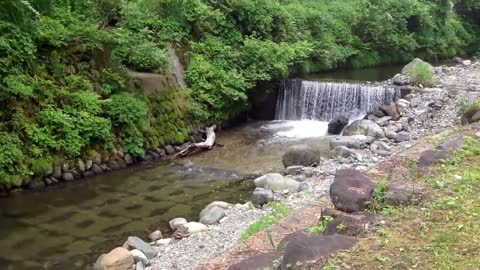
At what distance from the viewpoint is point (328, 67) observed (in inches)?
936

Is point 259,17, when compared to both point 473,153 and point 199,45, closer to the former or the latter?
point 199,45

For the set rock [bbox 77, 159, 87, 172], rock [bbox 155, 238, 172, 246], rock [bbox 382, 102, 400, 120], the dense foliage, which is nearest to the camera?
rock [bbox 155, 238, 172, 246]

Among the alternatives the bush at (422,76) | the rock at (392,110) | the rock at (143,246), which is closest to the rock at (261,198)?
the rock at (143,246)

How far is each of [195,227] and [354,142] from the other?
6009 mm

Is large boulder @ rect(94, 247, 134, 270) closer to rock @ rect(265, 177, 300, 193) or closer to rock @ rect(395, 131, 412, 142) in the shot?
rock @ rect(265, 177, 300, 193)

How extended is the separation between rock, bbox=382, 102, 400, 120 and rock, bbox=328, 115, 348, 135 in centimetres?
124

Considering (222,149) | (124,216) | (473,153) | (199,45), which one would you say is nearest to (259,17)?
(199,45)

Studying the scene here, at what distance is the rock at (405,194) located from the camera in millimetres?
5930

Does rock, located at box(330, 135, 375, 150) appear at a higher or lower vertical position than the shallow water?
higher

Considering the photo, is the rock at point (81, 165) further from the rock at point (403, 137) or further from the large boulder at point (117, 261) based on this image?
the rock at point (403, 137)

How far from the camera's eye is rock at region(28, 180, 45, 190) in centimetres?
1055

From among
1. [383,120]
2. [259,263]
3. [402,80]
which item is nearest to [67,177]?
[259,263]

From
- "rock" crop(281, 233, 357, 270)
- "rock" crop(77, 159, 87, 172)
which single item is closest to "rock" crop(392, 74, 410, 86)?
"rock" crop(77, 159, 87, 172)

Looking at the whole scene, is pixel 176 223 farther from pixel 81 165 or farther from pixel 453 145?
pixel 453 145
